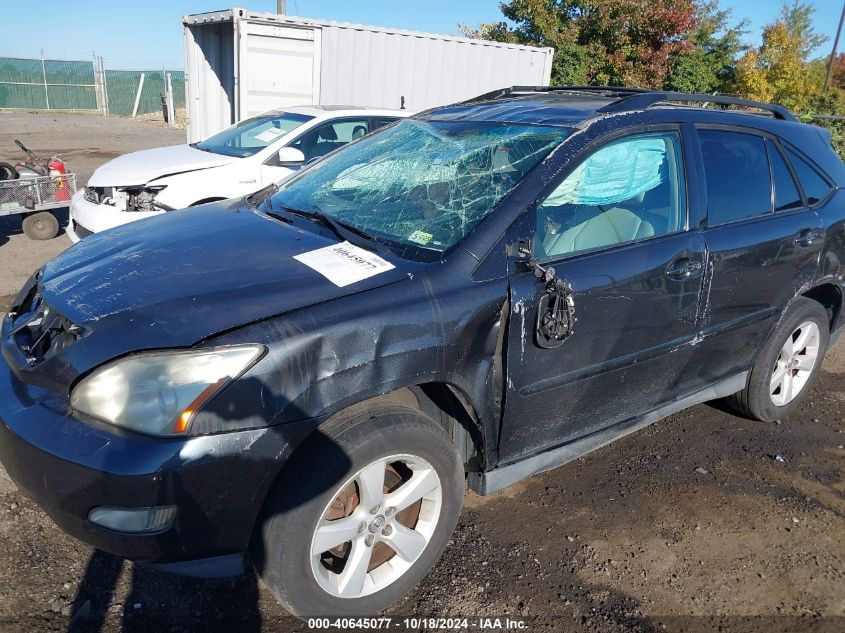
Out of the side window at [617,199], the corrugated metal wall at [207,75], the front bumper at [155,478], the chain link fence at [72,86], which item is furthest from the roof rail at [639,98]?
the chain link fence at [72,86]

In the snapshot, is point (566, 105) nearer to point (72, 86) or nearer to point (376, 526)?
point (376, 526)

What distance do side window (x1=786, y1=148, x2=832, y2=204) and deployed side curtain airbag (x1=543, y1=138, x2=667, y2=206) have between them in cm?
114

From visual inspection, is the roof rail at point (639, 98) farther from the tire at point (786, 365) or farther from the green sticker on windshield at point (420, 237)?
the tire at point (786, 365)

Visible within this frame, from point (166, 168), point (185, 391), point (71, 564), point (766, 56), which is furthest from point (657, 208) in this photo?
point (766, 56)

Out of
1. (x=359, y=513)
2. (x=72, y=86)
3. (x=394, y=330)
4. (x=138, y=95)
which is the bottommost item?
(x=138, y=95)

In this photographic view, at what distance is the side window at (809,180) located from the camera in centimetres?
380

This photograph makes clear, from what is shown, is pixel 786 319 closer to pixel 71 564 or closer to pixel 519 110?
pixel 519 110

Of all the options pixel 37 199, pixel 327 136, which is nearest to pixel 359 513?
pixel 327 136

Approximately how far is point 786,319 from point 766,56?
74.8 ft

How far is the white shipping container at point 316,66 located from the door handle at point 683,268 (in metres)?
7.94

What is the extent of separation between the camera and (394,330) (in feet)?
7.44

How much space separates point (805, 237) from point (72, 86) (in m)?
29.7

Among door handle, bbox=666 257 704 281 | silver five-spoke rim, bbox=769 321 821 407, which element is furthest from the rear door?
silver five-spoke rim, bbox=769 321 821 407

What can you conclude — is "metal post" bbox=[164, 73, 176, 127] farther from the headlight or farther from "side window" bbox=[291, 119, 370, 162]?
the headlight
